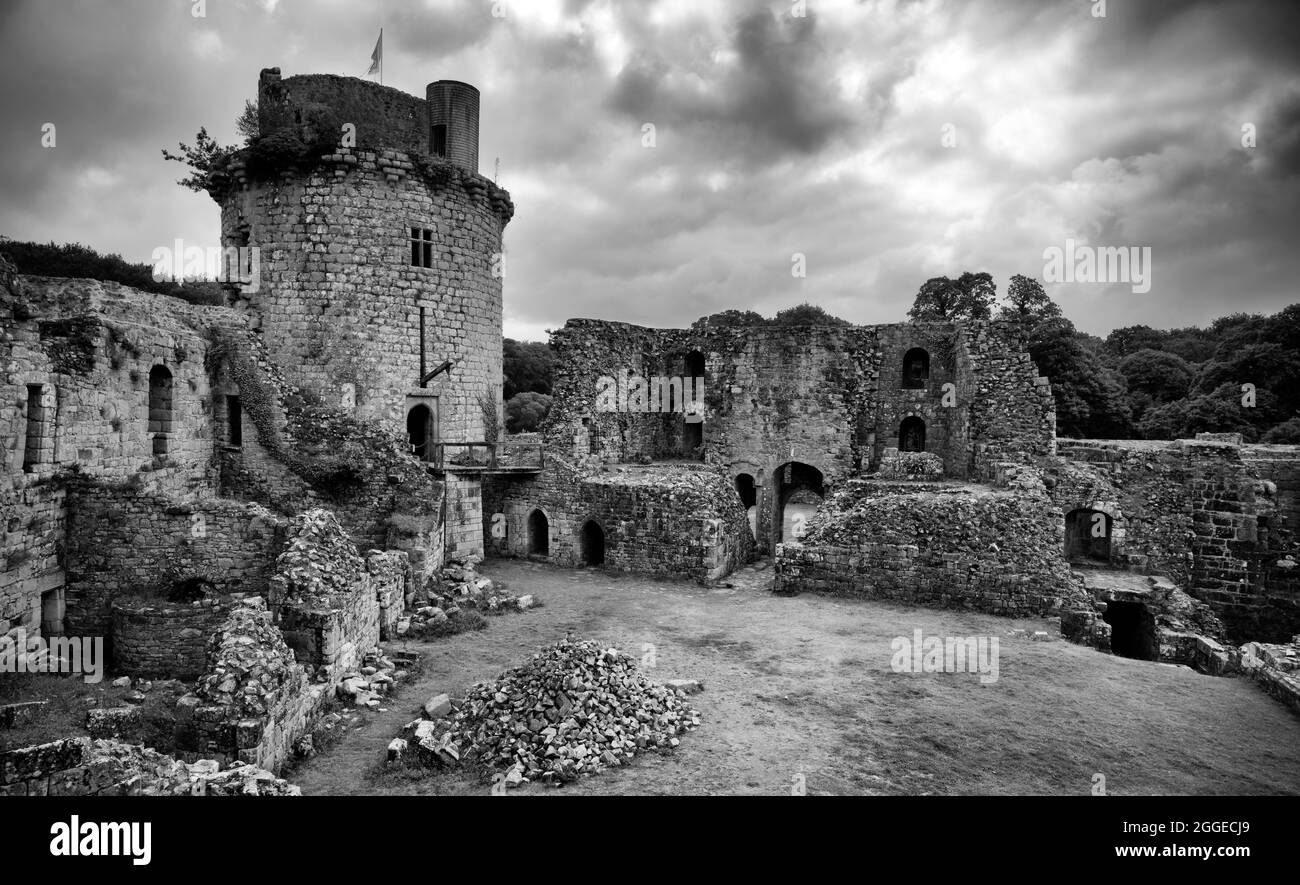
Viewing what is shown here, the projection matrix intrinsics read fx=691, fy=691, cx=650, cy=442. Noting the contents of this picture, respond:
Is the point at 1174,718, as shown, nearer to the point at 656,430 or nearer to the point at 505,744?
the point at 505,744

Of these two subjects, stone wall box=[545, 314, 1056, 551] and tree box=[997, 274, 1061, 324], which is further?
tree box=[997, 274, 1061, 324]

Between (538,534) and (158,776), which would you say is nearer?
(158,776)

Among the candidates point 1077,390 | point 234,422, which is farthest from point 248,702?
point 1077,390

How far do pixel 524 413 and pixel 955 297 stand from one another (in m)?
24.8

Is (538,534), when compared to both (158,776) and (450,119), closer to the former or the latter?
(450,119)

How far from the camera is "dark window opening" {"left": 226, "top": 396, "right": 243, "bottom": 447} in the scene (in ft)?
55.1

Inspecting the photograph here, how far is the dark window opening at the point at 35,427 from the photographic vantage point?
11.2 meters

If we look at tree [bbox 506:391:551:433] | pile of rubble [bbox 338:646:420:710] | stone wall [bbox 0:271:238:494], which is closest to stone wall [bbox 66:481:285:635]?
stone wall [bbox 0:271:238:494]

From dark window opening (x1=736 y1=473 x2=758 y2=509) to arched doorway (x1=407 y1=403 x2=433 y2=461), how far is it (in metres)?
10.6

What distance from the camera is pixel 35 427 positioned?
1125 centimetres

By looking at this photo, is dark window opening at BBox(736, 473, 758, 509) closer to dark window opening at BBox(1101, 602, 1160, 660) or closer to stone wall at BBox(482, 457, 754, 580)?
stone wall at BBox(482, 457, 754, 580)

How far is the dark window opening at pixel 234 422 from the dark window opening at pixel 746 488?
15043 mm

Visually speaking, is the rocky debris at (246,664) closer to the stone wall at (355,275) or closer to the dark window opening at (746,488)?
the stone wall at (355,275)

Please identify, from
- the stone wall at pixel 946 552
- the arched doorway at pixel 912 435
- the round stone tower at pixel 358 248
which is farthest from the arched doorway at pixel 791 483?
the round stone tower at pixel 358 248
